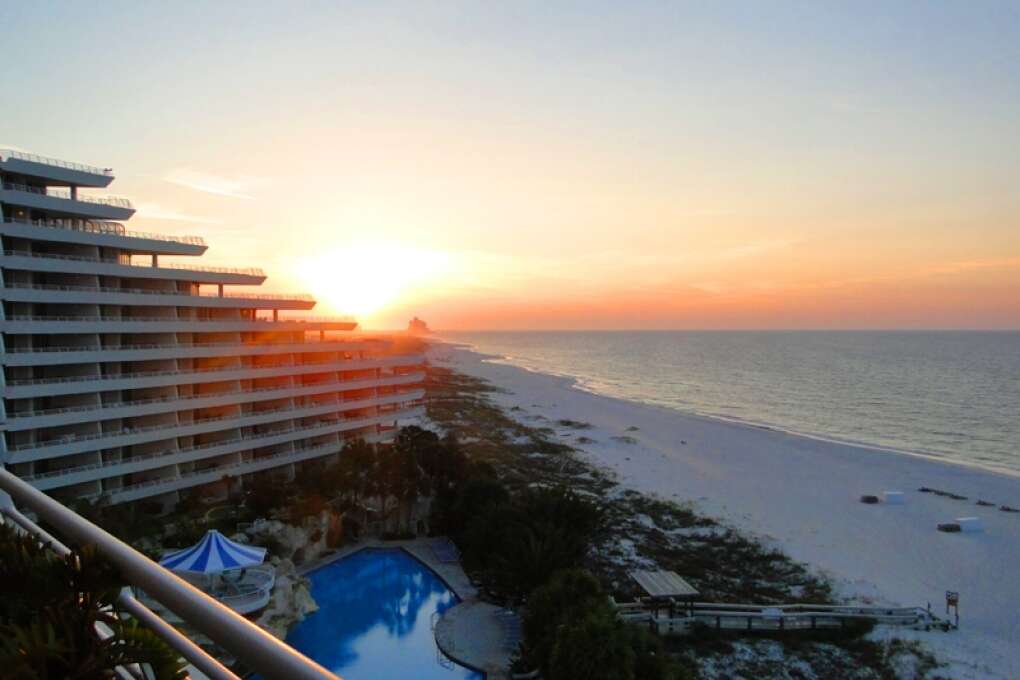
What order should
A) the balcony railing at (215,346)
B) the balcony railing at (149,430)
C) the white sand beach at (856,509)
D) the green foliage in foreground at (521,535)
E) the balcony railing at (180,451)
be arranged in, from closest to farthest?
the green foliage in foreground at (521,535) → the white sand beach at (856,509) → the balcony railing at (149,430) → the balcony railing at (180,451) → the balcony railing at (215,346)

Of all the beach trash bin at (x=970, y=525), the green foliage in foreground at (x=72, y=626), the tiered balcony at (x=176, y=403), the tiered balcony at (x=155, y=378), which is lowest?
the beach trash bin at (x=970, y=525)

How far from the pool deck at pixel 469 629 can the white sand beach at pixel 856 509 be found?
45.7 ft

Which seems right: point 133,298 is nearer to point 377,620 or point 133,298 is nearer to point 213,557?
point 213,557

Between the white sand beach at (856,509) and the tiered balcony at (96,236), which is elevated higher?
the tiered balcony at (96,236)

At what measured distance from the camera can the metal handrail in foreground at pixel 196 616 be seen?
1.45m

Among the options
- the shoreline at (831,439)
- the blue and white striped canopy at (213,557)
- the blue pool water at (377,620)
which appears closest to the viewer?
the blue pool water at (377,620)

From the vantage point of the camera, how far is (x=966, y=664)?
71.9 feet

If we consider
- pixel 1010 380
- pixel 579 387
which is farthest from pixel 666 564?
pixel 1010 380

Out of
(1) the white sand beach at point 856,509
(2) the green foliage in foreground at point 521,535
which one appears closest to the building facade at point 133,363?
(2) the green foliage in foreground at point 521,535

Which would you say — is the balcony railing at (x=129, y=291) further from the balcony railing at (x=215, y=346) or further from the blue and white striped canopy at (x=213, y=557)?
the blue and white striped canopy at (x=213, y=557)

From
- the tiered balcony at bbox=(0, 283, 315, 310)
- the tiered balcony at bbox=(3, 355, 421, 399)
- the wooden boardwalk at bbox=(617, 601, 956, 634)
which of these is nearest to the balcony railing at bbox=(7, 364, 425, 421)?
the tiered balcony at bbox=(3, 355, 421, 399)

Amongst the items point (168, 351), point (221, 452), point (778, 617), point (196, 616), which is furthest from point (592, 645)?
point (168, 351)

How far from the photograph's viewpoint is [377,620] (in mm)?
22672

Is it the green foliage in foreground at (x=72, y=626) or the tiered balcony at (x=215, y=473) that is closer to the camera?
the green foliage in foreground at (x=72, y=626)
